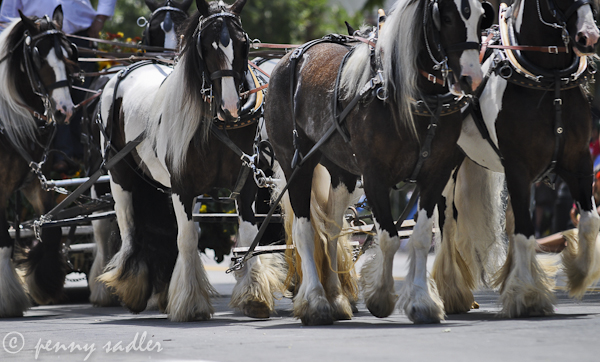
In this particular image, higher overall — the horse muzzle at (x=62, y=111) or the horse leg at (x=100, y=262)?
the horse muzzle at (x=62, y=111)

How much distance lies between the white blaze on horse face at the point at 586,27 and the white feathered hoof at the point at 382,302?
2037mm

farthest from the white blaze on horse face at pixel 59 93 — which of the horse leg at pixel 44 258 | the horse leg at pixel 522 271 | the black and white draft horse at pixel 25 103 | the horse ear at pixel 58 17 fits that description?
the horse leg at pixel 522 271

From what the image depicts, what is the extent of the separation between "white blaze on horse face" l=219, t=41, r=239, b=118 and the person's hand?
4.15 meters

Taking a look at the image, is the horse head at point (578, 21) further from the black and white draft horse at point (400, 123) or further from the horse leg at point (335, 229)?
the horse leg at point (335, 229)

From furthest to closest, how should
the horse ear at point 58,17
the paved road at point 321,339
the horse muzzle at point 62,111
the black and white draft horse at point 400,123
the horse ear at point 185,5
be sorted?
the horse ear at point 185,5
the horse ear at point 58,17
the horse muzzle at point 62,111
the black and white draft horse at point 400,123
the paved road at point 321,339

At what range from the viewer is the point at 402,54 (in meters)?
5.37

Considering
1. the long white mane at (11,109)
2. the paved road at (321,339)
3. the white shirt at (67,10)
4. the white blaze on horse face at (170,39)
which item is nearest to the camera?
the paved road at (321,339)

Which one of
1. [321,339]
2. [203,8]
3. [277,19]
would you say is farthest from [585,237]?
[277,19]

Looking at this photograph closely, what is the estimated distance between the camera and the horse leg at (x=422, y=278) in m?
5.34

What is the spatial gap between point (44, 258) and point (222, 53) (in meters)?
3.52

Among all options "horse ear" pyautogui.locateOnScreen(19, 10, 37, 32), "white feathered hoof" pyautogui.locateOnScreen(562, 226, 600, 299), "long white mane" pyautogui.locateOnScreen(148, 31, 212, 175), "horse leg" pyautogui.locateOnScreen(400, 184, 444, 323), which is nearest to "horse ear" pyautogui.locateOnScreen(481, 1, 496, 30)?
"horse leg" pyautogui.locateOnScreen(400, 184, 444, 323)

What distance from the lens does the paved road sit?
166 inches

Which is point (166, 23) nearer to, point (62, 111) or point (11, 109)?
point (62, 111)

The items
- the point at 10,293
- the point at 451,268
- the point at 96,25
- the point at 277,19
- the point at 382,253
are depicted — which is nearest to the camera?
the point at 382,253
